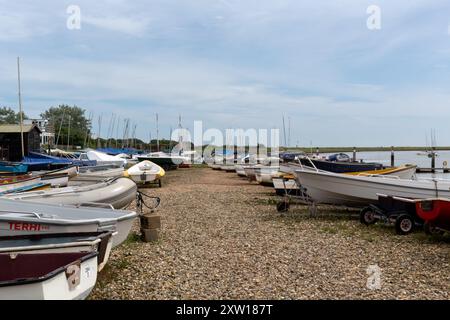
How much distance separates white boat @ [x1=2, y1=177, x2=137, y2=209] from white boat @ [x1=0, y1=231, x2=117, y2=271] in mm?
3086

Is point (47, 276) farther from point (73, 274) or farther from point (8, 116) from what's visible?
point (8, 116)

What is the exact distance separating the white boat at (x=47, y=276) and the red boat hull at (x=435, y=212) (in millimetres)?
7748

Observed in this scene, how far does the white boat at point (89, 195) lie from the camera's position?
34.7 ft

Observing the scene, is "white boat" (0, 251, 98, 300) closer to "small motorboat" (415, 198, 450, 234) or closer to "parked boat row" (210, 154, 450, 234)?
"small motorboat" (415, 198, 450, 234)

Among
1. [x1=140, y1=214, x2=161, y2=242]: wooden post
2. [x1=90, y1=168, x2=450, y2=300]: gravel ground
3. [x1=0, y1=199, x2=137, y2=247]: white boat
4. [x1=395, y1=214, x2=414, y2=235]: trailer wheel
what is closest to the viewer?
[x1=90, y1=168, x2=450, y2=300]: gravel ground

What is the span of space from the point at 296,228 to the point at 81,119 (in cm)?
11265

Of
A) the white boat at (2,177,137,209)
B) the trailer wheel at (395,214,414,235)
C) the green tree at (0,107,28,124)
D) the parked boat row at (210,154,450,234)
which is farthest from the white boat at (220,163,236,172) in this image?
the green tree at (0,107,28,124)

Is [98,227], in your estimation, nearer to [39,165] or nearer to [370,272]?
[370,272]

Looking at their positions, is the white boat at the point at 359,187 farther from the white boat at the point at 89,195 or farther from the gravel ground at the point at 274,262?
the white boat at the point at 89,195

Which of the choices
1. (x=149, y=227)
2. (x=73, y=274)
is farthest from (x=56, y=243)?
(x=149, y=227)

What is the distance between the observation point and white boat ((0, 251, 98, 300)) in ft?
15.0

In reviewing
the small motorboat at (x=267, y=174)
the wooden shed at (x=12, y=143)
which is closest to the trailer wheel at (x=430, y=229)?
the small motorboat at (x=267, y=174)

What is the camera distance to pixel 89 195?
11242mm

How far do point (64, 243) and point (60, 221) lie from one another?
95 centimetres
